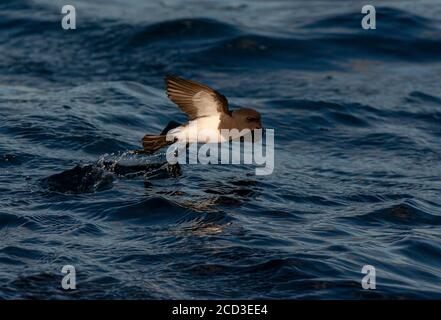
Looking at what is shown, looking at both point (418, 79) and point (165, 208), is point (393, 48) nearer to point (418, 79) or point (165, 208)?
point (418, 79)

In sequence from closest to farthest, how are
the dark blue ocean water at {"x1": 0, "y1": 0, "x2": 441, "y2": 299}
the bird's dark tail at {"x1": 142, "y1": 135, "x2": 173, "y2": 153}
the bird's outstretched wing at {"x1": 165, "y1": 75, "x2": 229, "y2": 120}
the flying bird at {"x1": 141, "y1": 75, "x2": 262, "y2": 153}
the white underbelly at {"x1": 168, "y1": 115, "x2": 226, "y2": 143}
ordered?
the dark blue ocean water at {"x1": 0, "y1": 0, "x2": 441, "y2": 299}
the bird's outstretched wing at {"x1": 165, "y1": 75, "x2": 229, "y2": 120}
the flying bird at {"x1": 141, "y1": 75, "x2": 262, "y2": 153}
the white underbelly at {"x1": 168, "y1": 115, "x2": 226, "y2": 143}
the bird's dark tail at {"x1": 142, "y1": 135, "x2": 173, "y2": 153}

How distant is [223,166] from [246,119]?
4.36 ft

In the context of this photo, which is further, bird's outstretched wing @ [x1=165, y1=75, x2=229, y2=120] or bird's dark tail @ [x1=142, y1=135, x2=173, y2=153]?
bird's dark tail @ [x1=142, y1=135, x2=173, y2=153]

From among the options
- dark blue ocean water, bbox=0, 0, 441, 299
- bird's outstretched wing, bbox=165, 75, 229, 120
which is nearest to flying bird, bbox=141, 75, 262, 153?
bird's outstretched wing, bbox=165, 75, 229, 120

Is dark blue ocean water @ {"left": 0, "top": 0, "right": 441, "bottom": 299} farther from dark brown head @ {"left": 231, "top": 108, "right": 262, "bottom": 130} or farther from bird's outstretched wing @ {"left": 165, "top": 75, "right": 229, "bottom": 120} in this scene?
bird's outstretched wing @ {"left": 165, "top": 75, "right": 229, "bottom": 120}

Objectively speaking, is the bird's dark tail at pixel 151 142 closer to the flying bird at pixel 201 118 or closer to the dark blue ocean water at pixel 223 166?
the flying bird at pixel 201 118

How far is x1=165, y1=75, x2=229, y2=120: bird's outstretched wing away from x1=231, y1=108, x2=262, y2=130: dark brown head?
0.21 meters

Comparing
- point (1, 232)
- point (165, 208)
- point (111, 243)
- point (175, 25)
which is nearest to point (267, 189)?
point (165, 208)

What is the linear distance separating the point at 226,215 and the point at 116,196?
1169 millimetres

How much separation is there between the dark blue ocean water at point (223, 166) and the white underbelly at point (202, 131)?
1.91 ft

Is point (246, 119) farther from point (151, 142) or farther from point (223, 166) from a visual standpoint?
point (223, 166)

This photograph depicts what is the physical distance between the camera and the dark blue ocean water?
798cm

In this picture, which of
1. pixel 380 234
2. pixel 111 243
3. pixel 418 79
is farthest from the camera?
pixel 418 79

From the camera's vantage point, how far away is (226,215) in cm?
918
